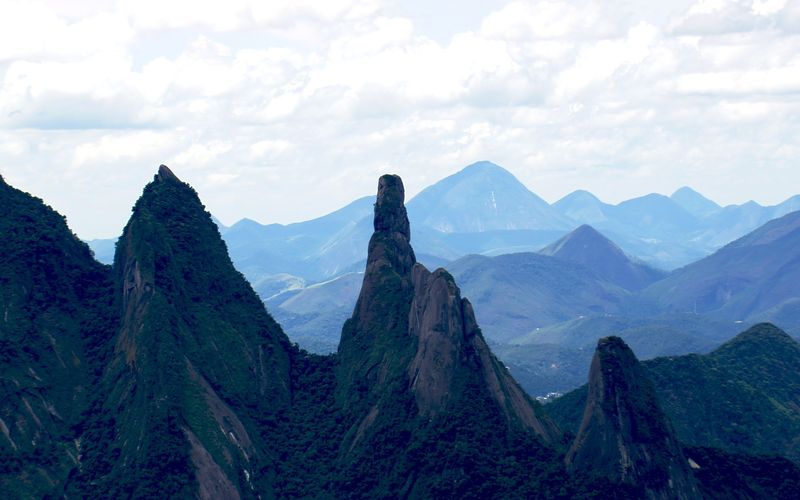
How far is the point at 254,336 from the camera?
415ft

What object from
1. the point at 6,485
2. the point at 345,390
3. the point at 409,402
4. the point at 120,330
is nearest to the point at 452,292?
the point at 409,402

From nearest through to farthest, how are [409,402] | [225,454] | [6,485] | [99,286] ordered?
1. [6,485]
2. [225,454]
3. [409,402]
4. [99,286]

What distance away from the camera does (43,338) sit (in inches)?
4476

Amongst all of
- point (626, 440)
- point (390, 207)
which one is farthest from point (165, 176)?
point (626, 440)

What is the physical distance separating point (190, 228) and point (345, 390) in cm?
2361

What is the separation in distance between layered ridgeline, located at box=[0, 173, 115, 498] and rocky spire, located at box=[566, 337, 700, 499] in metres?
44.2

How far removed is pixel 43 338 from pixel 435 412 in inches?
1432

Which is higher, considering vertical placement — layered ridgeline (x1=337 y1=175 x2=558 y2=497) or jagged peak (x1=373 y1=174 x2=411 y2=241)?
jagged peak (x1=373 y1=174 x2=411 y2=241)

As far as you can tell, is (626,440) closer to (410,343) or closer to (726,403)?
(410,343)

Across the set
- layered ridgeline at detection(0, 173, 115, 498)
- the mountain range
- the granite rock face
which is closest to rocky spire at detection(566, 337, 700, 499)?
the mountain range

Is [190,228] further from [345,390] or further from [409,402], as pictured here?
[409,402]

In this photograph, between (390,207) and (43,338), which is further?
(390,207)

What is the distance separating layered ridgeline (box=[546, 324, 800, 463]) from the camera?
491 feet

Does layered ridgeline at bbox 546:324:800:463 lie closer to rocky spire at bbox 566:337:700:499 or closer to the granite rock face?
the granite rock face
